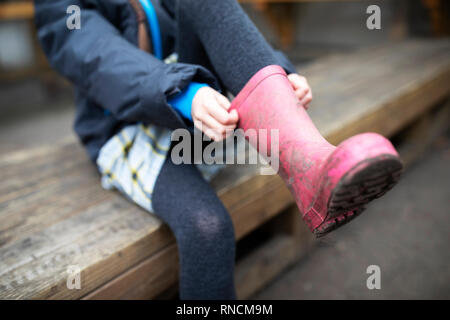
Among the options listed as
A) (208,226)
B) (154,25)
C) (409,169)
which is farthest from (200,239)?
(409,169)

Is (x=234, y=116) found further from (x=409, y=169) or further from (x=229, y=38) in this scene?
(x=409, y=169)

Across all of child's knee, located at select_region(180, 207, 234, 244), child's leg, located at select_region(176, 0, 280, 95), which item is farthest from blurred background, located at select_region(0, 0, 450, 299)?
child's leg, located at select_region(176, 0, 280, 95)

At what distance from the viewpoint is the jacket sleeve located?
54 centimetres

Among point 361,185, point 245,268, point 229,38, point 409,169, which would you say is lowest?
point 409,169

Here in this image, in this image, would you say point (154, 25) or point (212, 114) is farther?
point (154, 25)

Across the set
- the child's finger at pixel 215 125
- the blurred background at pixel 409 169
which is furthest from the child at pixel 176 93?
the blurred background at pixel 409 169

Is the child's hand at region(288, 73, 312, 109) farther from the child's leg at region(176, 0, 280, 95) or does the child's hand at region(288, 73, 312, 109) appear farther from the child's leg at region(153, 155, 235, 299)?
the child's leg at region(153, 155, 235, 299)

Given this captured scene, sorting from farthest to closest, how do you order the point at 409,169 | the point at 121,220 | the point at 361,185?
the point at 409,169, the point at 121,220, the point at 361,185

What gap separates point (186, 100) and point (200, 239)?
20 cm

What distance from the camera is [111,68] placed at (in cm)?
61

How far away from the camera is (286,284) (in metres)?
0.92

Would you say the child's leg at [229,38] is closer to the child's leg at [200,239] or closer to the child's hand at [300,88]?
the child's hand at [300,88]

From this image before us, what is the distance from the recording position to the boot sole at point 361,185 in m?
0.39

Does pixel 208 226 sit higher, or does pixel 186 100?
pixel 186 100
